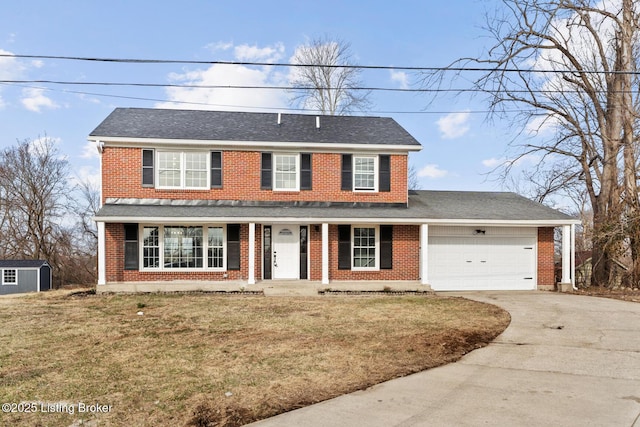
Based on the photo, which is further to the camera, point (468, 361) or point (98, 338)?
point (98, 338)

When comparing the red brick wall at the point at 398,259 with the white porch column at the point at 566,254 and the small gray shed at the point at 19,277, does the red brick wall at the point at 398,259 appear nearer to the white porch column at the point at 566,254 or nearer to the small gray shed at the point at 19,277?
the white porch column at the point at 566,254

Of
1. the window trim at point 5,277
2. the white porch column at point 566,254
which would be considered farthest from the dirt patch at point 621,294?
the window trim at point 5,277

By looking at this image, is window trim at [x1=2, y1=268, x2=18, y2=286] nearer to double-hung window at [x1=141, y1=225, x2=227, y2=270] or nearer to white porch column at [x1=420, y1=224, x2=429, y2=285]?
double-hung window at [x1=141, y1=225, x2=227, y2=270]

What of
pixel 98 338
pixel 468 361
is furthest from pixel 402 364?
pixel 98 338

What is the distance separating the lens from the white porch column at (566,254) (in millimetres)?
16469

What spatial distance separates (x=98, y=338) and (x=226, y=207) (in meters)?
8.46

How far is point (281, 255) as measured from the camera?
644 inches

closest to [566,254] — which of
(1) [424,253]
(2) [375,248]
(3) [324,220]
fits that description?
(1) [424,253]

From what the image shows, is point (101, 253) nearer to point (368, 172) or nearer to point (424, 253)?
point (368, 172)

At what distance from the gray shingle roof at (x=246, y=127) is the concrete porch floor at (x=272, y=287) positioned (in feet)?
17.3

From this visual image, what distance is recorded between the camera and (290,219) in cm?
1521

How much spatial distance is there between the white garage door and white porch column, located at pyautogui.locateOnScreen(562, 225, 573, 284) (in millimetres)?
986

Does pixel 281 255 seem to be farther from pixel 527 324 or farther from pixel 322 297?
pixel 527 324

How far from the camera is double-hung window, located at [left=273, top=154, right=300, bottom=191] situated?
16.8 metres
